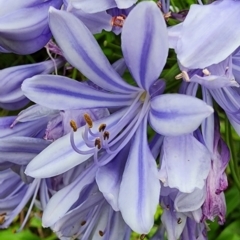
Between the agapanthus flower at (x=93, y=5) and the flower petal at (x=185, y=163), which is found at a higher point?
the agapanthus flower at (x=93, y=5)

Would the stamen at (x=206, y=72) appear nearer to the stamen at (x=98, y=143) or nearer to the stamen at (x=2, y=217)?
the stamen at (x=98, y=143)

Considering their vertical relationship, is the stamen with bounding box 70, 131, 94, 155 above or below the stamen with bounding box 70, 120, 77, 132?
below

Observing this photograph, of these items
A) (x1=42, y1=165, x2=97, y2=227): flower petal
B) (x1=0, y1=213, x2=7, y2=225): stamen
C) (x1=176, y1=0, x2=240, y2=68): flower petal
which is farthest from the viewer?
(x1=0, y1=213, x2=7, y2=225): stamen

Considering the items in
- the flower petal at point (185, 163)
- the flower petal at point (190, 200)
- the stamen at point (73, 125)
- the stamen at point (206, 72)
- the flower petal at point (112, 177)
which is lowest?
the flower petal at point (190, 200)

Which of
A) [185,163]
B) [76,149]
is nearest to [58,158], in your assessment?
[76,149]

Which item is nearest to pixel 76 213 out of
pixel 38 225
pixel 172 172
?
pixel 172 172

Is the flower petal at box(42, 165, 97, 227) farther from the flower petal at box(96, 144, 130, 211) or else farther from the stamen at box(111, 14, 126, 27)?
the stamen at box(111, 14, 126, 27)

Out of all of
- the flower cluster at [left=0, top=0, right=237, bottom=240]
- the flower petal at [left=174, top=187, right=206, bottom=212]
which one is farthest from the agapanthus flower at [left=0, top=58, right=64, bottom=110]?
the flower petal at [left=174, top=187, right=206, bottom=212]

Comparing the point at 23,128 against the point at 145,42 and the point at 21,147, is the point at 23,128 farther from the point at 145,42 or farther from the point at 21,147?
the point at 145,42

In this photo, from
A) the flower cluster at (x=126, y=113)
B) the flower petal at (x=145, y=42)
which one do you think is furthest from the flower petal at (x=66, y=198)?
the flower petal at (x=145, y=42)
